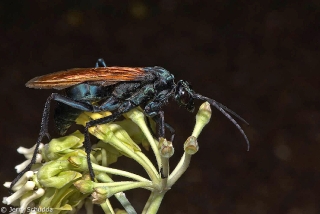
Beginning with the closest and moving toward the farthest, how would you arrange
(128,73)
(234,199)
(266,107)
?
(128,73) < (234,199) < (266,107)

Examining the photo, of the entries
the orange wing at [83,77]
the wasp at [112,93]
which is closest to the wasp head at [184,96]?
the wasp at [112,93]

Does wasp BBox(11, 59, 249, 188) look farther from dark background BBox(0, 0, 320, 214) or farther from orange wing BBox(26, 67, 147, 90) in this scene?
dark background BBox(0, 0, 320, 214)

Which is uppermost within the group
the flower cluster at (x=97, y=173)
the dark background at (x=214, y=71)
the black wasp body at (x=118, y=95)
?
the black wasp body at (x=118, y=95)

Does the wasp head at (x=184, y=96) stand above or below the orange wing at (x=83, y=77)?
below

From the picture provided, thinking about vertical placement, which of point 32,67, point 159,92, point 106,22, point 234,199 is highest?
point 159,92

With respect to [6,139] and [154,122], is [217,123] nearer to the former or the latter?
[6,139]

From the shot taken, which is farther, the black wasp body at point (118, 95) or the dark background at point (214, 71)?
the dark background at point (214, 71)

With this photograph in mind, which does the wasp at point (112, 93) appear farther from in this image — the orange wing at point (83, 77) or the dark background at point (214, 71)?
the dark background at point (214, 71)

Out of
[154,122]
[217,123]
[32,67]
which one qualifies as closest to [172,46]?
[217,123]

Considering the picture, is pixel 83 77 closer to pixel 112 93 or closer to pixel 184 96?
pixel 112 93
